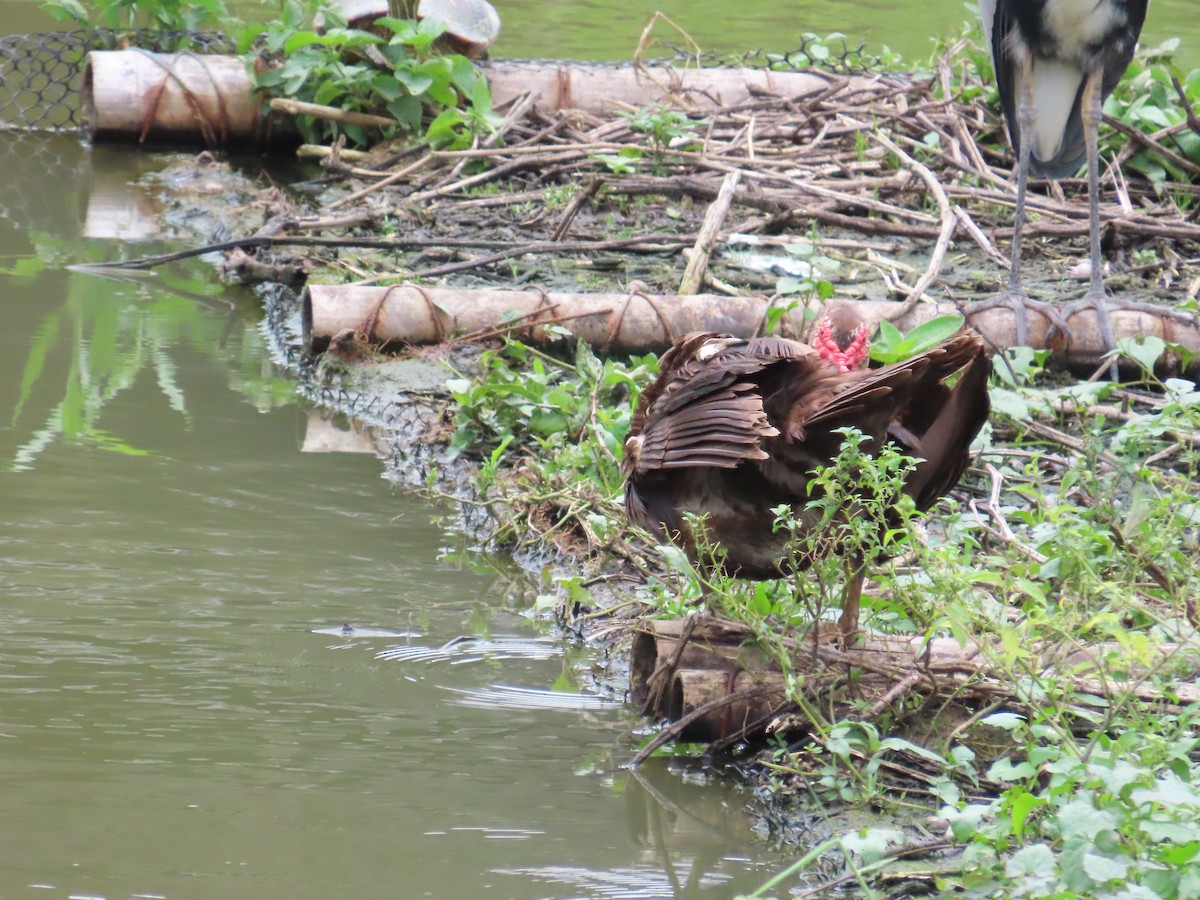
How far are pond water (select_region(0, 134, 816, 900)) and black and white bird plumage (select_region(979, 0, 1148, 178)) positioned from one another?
10.9 ft

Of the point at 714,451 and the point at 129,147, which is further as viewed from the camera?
the point at 129,147

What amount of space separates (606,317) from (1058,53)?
232cm

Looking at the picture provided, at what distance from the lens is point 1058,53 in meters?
6.27

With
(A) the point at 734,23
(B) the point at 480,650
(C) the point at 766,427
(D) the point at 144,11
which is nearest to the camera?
(C) the point at 766,427

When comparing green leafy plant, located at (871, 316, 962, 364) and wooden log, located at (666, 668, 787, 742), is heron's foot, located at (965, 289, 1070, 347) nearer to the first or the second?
green leafy plant, located at (871, 316, 962, 364)

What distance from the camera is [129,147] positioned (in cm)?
942

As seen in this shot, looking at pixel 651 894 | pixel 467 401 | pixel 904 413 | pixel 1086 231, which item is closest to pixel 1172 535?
pixel 904 413

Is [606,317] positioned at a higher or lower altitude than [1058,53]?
lower

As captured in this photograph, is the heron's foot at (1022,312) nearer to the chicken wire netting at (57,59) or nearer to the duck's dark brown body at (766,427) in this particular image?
the duck's dark brown body at (766,427)

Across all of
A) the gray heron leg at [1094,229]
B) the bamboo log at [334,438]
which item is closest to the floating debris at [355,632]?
the bamboo log at [334,438]

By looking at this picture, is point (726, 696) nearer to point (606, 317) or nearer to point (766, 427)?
point (766, 427)

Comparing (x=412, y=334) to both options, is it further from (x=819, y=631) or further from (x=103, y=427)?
(x=819, y=631)

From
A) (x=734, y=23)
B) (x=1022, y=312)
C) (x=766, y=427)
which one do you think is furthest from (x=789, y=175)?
(x=734, y=23)

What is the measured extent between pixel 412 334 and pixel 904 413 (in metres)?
3.09
